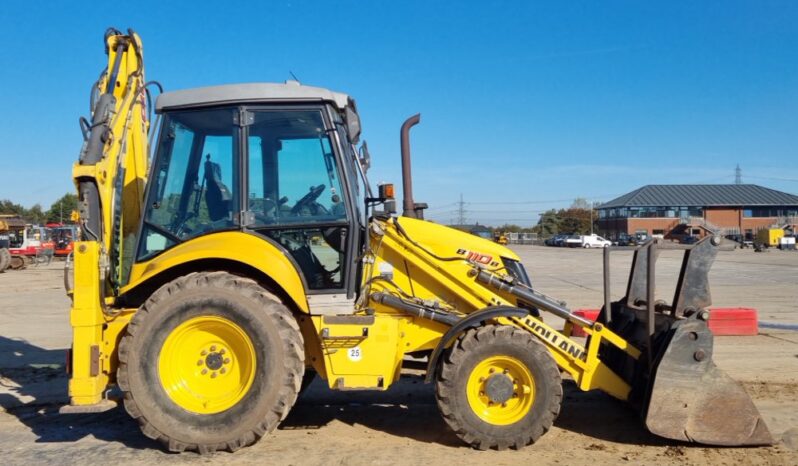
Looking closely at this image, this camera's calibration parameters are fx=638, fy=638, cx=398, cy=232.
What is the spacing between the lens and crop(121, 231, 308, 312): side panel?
4949mm

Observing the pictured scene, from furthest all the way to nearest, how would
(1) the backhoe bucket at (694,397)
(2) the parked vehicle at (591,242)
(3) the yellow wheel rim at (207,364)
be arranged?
1. (2) the parked vehicle at (591,242)
2. (3) the yellow wheel rim at (207,364)
3. (1) the backhoe bucket at (694,397)

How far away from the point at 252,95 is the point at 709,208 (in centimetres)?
8166

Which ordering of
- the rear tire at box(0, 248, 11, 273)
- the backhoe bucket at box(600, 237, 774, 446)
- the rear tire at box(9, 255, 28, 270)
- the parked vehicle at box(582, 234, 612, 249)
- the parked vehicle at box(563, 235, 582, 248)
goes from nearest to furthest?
the backhoe bucket at box(600, 237, 774, 446) < the rear tire at box(0, 248, 11, 273) < the rear tire at box(9, 255, 28, 270) < the parked vehicle at box(582, 234, 612, 249) < the parked vehicle at box(563, 235, 582, 248)

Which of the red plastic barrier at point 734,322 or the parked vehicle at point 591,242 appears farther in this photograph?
the parked vehicle at point 591,242

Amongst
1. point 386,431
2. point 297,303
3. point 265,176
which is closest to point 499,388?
point 386,431

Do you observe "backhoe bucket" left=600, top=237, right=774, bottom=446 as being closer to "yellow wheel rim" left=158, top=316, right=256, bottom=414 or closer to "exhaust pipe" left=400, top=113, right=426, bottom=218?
"exhaust pipe" left=400, top=113, right=426, bottom=218

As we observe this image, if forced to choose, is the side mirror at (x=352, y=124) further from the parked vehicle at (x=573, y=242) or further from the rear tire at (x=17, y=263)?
the parked vehicle at (x=573, y=242)

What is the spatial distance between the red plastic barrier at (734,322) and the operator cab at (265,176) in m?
7.28

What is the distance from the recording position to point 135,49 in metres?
6.04

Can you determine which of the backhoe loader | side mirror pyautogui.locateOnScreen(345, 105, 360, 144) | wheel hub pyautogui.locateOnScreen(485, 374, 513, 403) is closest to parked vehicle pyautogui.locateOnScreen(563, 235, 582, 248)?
the backhoe loader

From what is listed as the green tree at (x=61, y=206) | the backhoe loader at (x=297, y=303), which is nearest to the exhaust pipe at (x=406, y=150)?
the backhoe loader at (x=297, y=303)

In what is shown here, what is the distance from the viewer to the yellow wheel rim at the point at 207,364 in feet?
16.2

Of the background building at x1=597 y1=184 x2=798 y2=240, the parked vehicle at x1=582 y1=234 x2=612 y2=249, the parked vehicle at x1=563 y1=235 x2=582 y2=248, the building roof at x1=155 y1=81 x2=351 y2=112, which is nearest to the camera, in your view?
the building roof at x1=155 y1=81 x2=351 y2=112

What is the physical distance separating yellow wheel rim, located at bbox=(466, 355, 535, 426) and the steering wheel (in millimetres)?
1890
